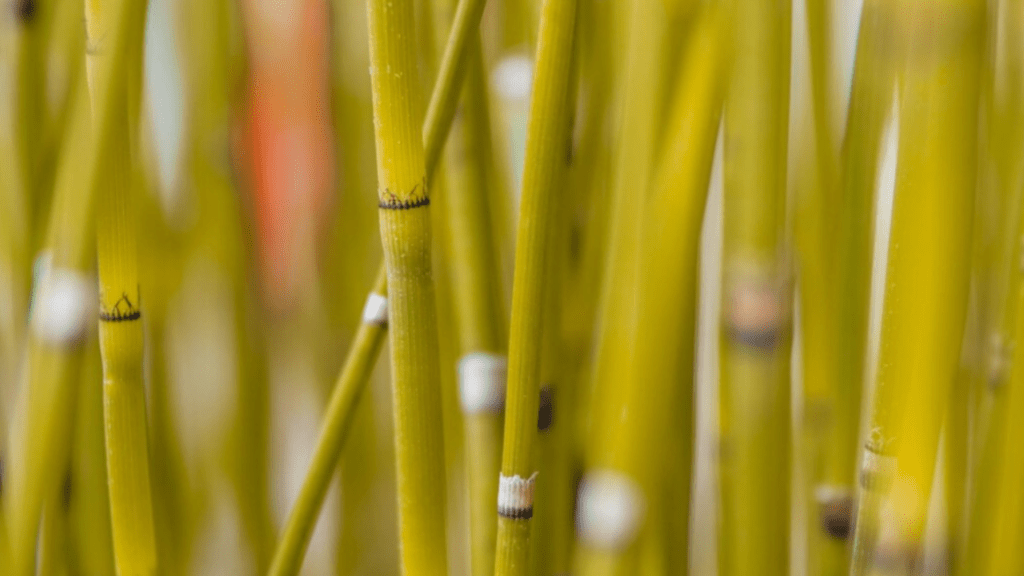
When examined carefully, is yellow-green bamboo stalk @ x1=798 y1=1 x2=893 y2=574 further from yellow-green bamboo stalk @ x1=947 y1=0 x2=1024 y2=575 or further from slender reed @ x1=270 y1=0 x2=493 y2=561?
slender reed @ x1=270 y1=0 x2=493 y2=561

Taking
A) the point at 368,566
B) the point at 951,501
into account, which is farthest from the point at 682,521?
the point at 368,566

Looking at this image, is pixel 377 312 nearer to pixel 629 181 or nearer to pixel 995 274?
pixel 629 181

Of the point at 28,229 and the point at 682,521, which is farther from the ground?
the point at 28,229

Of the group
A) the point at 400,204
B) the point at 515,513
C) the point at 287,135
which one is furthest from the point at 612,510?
the point at 287,135

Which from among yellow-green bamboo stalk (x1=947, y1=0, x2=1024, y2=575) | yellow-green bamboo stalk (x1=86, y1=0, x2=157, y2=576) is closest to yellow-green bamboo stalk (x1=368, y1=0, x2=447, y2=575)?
yellow-green bamboo stalk (x1=86, y1=0, x2=157, y2=576)

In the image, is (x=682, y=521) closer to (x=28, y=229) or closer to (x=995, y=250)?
(x=995, y=250)

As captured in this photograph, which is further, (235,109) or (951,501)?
(235,109)
